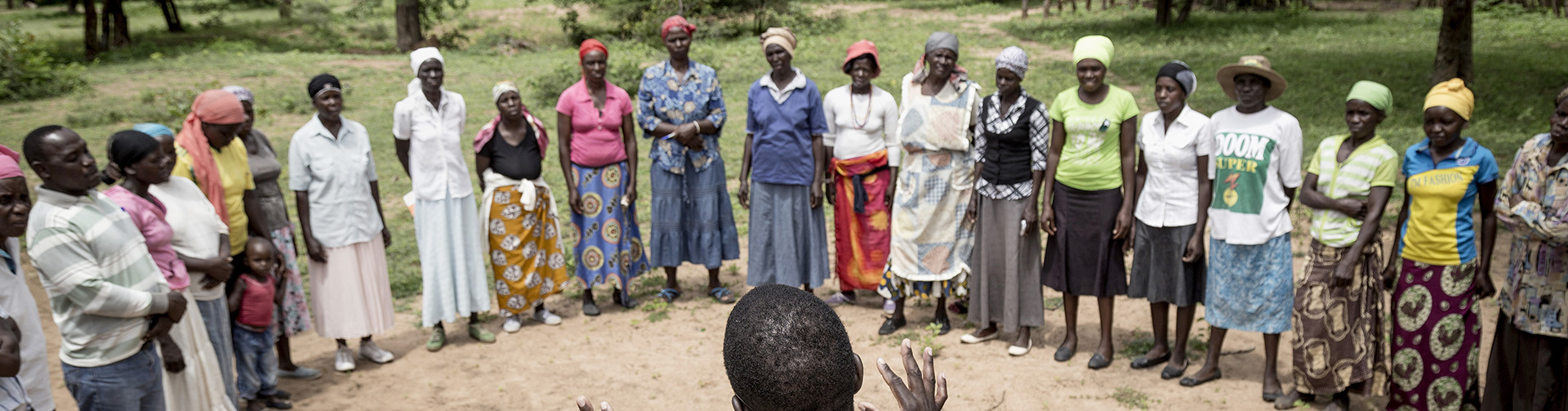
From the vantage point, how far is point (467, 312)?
5922mm

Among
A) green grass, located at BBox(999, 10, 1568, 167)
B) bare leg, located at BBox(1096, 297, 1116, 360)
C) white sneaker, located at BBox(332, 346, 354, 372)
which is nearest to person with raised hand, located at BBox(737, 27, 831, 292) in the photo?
bare leg, located at BBox(1096, 297, 1116, 360)

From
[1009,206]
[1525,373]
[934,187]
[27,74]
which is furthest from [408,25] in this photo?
[1525,373]

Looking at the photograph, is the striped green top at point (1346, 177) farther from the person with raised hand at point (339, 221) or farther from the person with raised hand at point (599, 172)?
the person with raised hand at point (339, 221)

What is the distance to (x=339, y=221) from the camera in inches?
206

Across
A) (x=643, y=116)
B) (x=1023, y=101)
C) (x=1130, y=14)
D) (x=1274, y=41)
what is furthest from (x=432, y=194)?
(x=1130, y=14)

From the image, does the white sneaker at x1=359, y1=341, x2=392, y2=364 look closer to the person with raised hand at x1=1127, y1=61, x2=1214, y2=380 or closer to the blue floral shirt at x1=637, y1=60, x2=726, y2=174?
the blue floral shirt at x1=637, y1=60, x2=726, y2=174

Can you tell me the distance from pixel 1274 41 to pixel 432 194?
49.9ft

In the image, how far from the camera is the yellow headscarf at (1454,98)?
156 inches

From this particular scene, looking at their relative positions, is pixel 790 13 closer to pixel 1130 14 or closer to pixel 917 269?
pixel 1130 14

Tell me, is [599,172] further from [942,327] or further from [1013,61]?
[1013,61]

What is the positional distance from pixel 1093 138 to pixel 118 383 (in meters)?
4.17

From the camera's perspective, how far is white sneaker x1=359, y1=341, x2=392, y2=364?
5645 mm

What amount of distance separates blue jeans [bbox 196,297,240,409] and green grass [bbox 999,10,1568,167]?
8.92m

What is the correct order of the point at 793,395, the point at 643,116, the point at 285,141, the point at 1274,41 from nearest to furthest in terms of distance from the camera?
the point at 793,395 → the point at 643,116 → the point at 285,141 → the point at 1274,41
